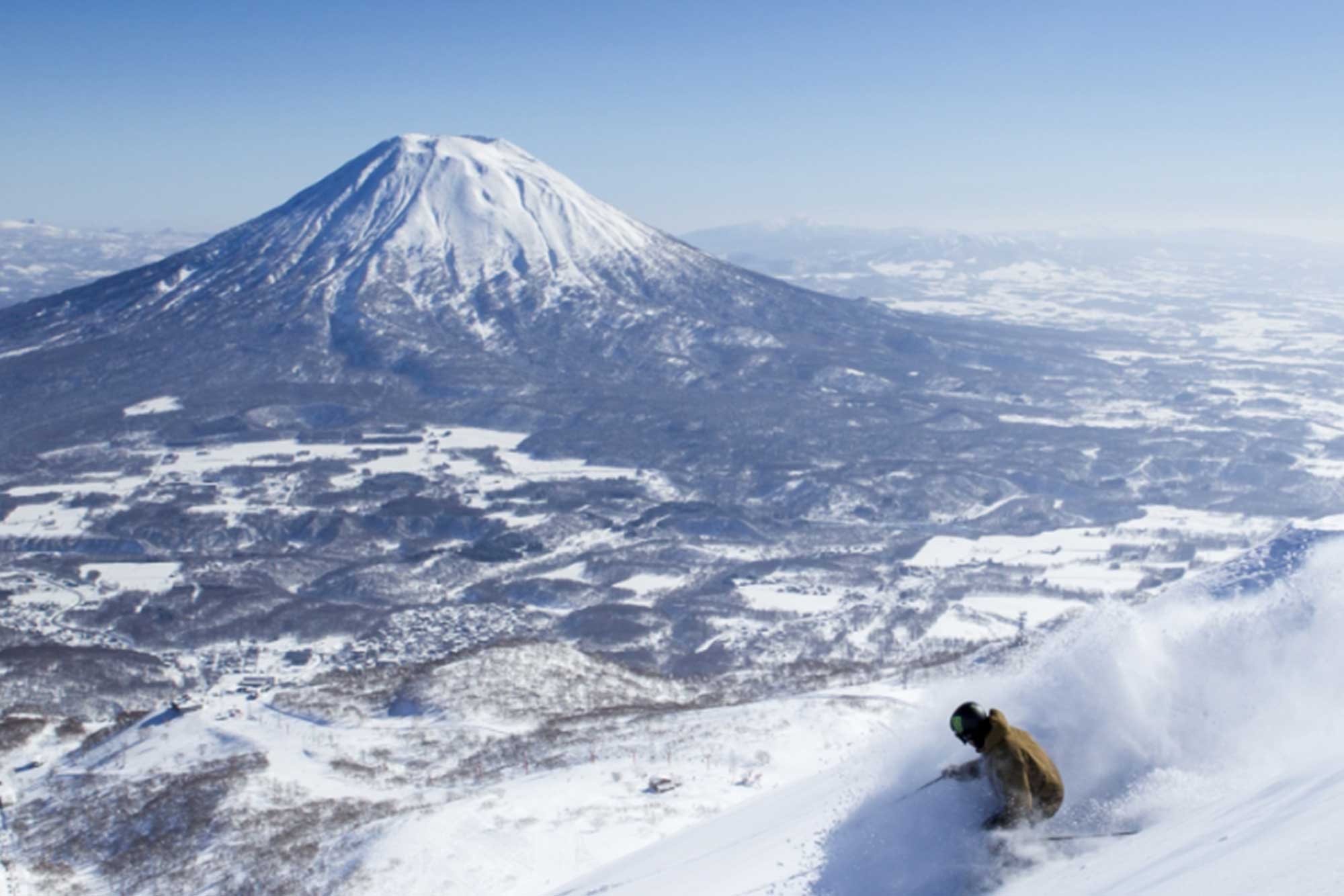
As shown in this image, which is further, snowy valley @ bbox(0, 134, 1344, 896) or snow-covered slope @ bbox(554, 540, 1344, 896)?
snowy valley @ bbox(0, 134, 1344, 896)

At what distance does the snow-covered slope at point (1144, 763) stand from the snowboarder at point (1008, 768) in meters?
0.23

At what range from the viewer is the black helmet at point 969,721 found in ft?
25.5

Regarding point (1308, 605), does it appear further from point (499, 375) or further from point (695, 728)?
point (499, 375)

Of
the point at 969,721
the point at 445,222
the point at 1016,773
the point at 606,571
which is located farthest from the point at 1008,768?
the point at 445,222

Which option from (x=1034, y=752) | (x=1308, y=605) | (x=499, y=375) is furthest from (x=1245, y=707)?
(x=499, y=375)

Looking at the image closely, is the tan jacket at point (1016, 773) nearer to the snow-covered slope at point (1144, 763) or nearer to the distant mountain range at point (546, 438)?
the snow-covered slope at point (1144, 763)

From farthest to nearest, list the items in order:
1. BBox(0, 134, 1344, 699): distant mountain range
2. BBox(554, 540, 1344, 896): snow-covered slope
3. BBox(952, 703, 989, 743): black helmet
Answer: BBox(0, 134, 1344, 699): distant mountain range, BBox(952, 703, 989, 743): black helmet, BBox(554, 540, 1344, 896): snow-covered slope

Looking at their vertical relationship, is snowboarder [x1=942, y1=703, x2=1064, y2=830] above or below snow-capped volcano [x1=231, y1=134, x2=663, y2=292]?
below

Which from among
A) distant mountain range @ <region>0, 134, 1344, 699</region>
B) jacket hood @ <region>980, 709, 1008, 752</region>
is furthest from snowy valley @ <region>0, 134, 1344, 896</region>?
jacket hood @ <region>980, 709, 1008, 752</region>

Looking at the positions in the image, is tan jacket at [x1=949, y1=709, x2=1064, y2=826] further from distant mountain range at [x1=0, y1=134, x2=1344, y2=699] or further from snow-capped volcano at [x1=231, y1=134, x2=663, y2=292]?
snow-capped volcano at [x1=231, y1=134, x2=663, y2=292]

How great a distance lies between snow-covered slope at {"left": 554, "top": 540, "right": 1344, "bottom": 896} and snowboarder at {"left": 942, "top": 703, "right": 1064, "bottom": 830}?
0.23m

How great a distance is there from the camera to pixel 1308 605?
10.3m

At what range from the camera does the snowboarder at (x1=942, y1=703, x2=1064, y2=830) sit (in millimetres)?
7828

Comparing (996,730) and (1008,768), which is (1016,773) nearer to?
(1008,768)
